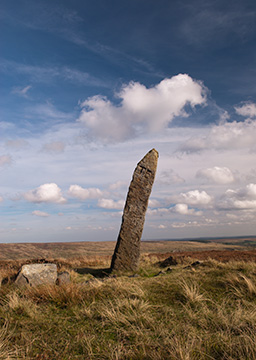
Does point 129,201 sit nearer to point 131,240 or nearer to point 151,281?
point 131,240

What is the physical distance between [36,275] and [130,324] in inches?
184

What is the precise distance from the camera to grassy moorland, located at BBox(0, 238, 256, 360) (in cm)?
322

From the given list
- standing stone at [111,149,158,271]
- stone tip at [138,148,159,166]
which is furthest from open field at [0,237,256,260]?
stone tip at [138,148,159,166]

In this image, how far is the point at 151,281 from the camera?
7402 mm

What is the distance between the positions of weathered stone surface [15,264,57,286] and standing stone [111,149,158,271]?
2863 millimetres

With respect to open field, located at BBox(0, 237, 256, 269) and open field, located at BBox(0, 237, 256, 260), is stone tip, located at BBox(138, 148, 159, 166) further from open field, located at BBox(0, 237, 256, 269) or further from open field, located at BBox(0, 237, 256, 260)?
open field, located at BBox(0, 237, 256, 260)

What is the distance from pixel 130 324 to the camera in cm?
416

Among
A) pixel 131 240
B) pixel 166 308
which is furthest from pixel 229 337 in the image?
pixel 131 240

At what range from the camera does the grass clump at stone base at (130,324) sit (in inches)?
127

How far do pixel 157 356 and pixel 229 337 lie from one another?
1179 millimetres

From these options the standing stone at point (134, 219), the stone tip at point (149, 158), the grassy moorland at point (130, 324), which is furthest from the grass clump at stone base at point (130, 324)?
the stone tip at point (149, 158)

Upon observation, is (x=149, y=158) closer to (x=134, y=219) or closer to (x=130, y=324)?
(x=134, y=219)

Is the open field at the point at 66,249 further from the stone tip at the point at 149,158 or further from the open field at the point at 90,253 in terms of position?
the stone tip at the point at 149,158

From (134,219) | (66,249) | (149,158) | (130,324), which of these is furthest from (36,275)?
(66,249)
